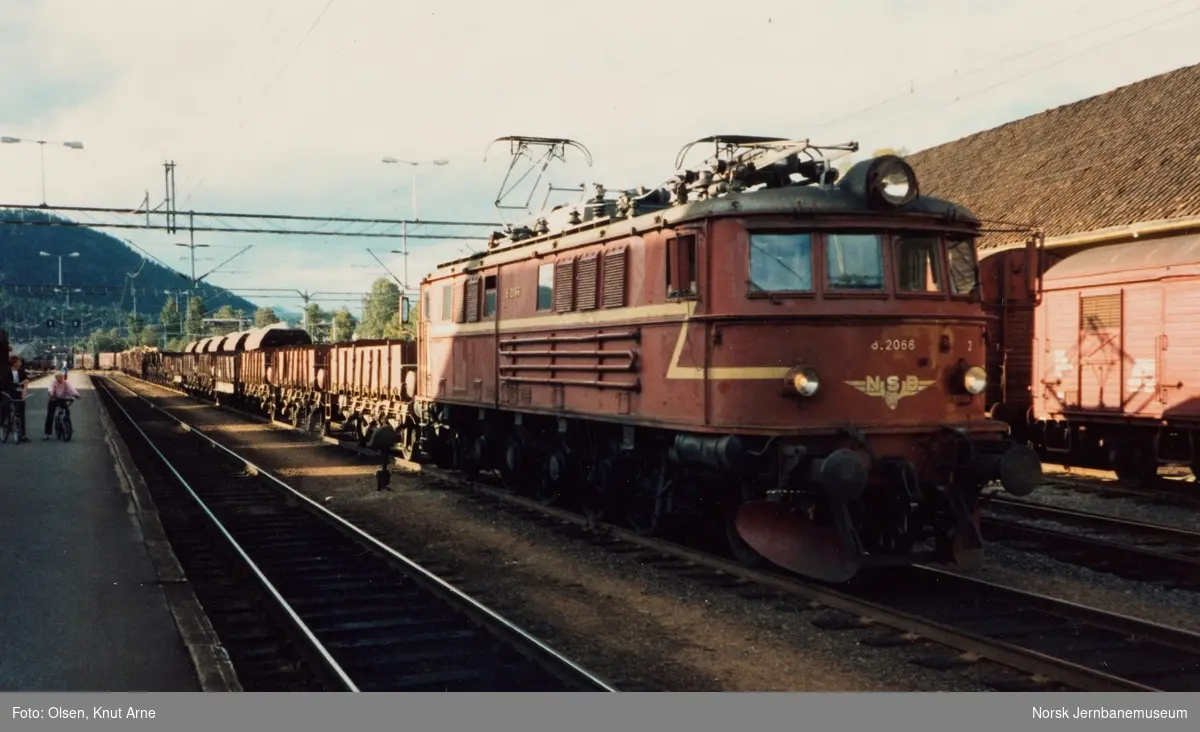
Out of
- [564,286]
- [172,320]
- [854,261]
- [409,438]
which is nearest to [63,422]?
[409,438]

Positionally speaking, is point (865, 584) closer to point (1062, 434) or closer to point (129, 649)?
point (129, 649)

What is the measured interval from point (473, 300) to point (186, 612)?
9.07 metres

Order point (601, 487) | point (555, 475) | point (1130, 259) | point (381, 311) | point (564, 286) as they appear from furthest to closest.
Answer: point (381, 311) → point (1130, 259) → point (555, 475) → point (564, 286) → point (601, 487)

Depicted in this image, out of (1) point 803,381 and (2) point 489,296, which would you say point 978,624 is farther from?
(2) point 489,296

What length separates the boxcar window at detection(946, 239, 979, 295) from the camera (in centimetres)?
1054

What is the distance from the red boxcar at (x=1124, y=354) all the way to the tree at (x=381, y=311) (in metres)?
108

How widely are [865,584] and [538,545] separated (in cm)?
403

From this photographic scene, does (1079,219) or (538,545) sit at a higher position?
(1079,219)

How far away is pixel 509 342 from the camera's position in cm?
1550

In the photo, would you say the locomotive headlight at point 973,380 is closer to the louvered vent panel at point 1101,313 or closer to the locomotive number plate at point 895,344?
the locomotive number plate at point 895,344

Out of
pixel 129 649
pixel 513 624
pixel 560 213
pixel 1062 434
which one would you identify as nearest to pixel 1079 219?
pixel 1062 434

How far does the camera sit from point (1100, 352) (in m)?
18.5

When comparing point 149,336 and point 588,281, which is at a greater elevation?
point 149,336

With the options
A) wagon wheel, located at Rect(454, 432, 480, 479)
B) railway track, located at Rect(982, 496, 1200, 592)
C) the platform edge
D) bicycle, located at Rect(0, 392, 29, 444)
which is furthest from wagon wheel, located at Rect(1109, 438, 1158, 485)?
bicycle, located at Rect(0, 392, 29, 444)
